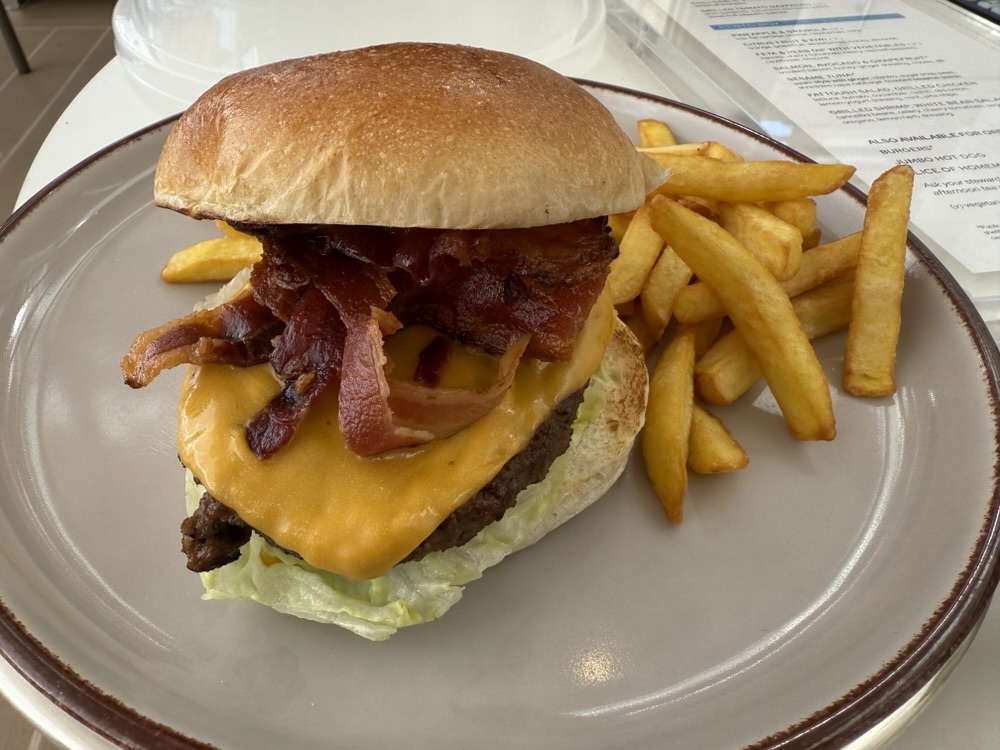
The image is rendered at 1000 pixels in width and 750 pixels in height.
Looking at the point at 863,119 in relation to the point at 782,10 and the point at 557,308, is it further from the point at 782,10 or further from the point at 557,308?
the point at 557,308

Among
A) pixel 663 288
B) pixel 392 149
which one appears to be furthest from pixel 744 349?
pixel 392 149

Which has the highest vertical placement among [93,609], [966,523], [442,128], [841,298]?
[442,128]

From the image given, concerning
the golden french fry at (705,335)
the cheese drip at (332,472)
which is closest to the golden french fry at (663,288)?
the golden french fry at (705,335)

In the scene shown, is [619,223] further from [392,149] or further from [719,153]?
[392,149]

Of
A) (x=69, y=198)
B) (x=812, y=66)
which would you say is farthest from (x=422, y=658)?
(x=812, y=66)

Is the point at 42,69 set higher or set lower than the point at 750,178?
lower

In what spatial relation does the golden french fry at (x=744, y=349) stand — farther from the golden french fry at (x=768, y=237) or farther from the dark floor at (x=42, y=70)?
the dark floor at (x=42, y=70)
